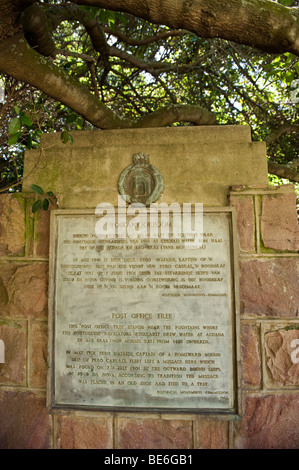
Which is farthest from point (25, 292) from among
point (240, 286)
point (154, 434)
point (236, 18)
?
point (236, 18)

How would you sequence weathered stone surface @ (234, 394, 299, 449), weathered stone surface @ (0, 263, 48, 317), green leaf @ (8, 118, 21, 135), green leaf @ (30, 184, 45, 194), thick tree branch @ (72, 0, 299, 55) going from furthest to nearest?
weathered stone surface @ (0, 263, 48, 317) < green leaf @ (30, 184, 45, 194) < weathered stone surface @ (234, 394, 299, 449) < green leaf @ (8, 118, 21, 135) < thick tree branch @ (72, 0, 299, 55)

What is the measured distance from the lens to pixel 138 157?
2.52m

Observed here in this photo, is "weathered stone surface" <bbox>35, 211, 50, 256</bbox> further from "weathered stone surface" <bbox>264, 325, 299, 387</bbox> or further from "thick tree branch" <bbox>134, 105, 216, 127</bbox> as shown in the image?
"weathered stone surface" <bbox>264, 325, 299, 387</bbox>

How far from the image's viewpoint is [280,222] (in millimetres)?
2410

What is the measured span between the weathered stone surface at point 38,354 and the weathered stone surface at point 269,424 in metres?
1.34

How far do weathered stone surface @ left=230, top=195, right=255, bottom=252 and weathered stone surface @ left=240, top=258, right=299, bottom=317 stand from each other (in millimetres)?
122

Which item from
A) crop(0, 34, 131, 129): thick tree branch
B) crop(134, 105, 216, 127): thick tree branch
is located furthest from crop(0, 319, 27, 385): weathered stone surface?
crop(134, 105, 216, 127): thick tree branch

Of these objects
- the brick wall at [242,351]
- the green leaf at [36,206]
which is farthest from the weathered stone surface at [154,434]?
the green leaf at [36,206]

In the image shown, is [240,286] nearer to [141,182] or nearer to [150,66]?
[141,182]

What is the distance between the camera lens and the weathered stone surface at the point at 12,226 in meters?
2.56

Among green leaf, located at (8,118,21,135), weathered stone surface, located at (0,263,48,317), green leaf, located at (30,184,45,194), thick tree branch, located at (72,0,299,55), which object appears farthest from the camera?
weathered stone surface, located at (0,263,48,317)

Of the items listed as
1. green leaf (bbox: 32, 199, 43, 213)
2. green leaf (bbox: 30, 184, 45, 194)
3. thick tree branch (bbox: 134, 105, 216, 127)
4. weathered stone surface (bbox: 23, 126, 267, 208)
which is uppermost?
thick tree branch (bbox: 134, 105, 216, 127)

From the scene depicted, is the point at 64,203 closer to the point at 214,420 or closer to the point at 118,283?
the point at 118,283

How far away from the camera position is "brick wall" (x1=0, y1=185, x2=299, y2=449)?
228 cm
